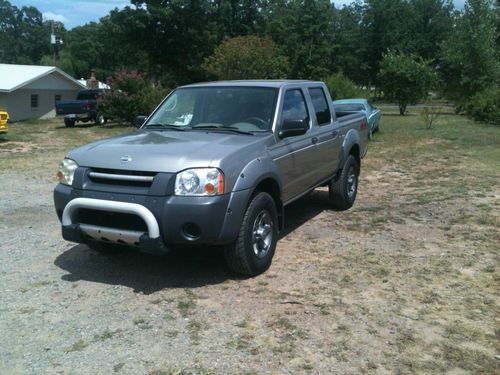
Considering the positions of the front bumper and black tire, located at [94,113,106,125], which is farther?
black tire, located at [94,113,106,125]

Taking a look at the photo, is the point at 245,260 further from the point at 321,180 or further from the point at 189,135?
the point at 321,180

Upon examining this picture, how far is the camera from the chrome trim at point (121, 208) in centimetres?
444

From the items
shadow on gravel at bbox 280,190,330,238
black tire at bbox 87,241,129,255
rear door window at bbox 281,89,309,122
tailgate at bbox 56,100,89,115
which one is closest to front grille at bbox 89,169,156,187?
black tire at bbox 87,241,129,255

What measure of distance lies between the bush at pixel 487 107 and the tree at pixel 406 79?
5930mm

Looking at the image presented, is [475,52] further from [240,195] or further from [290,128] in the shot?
[240,195]

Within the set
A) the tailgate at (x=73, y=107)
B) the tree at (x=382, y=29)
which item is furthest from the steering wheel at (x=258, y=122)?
the tree at (x=382, y=29)

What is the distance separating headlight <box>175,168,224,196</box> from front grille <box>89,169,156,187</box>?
0.25 m

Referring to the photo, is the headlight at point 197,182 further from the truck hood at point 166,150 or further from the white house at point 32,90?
the white house at point 32,90

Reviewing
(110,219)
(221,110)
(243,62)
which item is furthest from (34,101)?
(110,219)

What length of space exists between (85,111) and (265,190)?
2571cm

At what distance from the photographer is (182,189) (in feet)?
14.8

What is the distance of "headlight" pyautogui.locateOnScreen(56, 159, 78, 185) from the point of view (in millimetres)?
4988

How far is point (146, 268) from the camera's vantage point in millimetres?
5477

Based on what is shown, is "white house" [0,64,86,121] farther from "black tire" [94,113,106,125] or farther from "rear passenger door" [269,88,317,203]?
"rear passenger door" [269,88,317,203]
